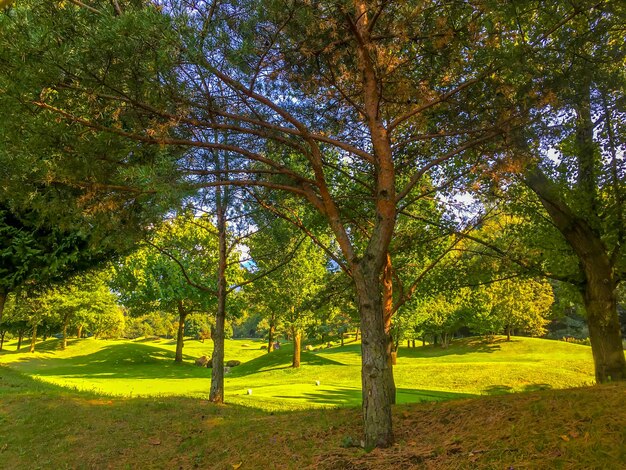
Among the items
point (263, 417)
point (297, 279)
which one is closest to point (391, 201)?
point (263, 417)

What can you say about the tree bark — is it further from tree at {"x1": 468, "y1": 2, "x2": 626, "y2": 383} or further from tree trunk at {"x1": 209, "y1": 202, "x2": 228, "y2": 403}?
tree trunk at {"x1": 209, "y1": 202, "x2": 228, "y2": 403}

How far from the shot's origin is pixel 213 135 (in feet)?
22.9

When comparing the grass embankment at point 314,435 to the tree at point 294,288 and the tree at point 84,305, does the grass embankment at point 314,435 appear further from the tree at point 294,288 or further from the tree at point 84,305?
the tree at point 84,305

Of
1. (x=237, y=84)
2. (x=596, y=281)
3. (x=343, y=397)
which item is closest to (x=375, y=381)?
(x=237, y=84)

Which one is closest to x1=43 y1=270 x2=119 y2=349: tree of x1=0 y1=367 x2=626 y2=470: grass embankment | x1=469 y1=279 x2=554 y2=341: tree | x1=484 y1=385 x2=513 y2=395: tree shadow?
x1=0 y1=367 x2=626 y2=470: grass embankment

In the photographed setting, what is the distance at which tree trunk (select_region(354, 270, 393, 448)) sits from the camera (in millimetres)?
5012

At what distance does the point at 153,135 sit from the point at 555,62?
589 cm

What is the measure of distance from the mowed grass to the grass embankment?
155 inches

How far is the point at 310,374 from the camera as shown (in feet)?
84.9

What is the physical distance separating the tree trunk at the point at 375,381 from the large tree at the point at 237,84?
0.05ft

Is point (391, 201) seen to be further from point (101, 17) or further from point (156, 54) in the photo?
point (101, 17)

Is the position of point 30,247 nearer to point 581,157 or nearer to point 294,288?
point 581,157

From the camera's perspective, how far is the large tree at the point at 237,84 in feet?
14.8

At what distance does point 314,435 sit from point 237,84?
17.2 ft
